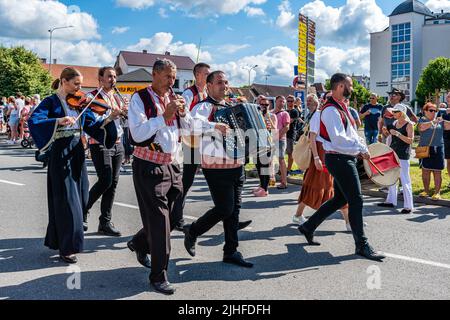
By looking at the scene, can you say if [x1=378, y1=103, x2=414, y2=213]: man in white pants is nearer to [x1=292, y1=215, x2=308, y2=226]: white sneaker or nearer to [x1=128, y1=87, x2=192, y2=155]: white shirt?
[x1=292, y1=215, x2=308, y2=226]: white sneaker

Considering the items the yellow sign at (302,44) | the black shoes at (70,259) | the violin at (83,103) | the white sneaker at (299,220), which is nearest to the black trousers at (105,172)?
the violin at (83,103)

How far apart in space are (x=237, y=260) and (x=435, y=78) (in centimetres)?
5881

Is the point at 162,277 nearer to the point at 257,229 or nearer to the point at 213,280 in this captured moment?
the point at 213,280

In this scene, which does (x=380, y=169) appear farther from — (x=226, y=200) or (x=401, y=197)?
(x=401, y=197)

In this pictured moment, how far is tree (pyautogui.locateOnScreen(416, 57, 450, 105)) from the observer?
5678 cm

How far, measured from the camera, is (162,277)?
4.27 m

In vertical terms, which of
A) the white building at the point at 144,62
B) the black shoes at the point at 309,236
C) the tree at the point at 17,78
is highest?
the white building at the point at 144,62

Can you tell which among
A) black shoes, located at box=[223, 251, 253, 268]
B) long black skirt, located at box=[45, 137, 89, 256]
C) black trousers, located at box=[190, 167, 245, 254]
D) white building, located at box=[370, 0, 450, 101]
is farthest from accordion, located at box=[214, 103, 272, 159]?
white building, located at box=[370, 0, 450, 101]

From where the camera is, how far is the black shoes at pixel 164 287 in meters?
4.21

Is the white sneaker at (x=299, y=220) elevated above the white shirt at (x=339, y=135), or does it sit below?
below

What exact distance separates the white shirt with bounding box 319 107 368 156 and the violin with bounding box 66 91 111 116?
2.54 metres

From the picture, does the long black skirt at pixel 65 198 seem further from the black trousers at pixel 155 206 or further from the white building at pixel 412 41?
the white building at pixel 412 41

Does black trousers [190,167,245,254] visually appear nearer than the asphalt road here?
No

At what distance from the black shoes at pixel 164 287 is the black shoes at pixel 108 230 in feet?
6.70
